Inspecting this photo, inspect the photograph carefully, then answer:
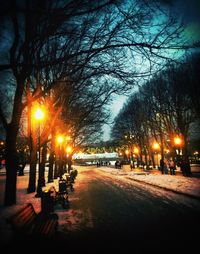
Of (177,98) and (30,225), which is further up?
(177,98)

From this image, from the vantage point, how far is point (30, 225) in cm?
509

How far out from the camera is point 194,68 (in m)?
19.4

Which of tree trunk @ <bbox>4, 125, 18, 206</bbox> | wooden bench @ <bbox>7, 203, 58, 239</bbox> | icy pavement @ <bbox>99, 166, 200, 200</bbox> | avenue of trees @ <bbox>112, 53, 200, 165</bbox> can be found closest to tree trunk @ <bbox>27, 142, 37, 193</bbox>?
tree trunk @ <bbox>4, 125, 18, 206</bbox>

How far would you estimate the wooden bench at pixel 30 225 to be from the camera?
162 inches

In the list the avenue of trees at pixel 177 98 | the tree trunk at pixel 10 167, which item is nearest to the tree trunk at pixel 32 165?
the tree trunk at pixel 10 167

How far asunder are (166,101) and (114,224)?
19.6 m

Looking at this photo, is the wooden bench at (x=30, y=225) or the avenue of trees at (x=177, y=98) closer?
the wooden bench at (x=30, y=225)

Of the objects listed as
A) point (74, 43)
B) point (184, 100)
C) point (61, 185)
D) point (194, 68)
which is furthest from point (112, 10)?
point (184, 100)

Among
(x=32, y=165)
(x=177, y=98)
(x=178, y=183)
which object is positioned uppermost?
(x=177, y=98)

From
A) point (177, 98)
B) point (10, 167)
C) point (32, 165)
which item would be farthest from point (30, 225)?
point (177, 98)

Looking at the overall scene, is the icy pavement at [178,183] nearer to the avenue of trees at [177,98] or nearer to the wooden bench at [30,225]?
the avenue of trees at [177,98]

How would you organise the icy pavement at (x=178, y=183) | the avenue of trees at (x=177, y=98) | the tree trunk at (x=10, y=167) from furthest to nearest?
the avenue of trees at (x=177, y=98) < the icy pavement at (x=178, y=183) < the tree trunk at (x=10, y=167)

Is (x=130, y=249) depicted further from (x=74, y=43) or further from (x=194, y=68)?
(x=194, y=68)

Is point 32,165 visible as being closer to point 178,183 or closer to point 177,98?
point 178,183
